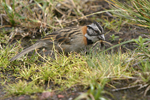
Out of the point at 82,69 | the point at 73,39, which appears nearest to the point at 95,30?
the point at 73,39

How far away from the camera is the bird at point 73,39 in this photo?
5637mm

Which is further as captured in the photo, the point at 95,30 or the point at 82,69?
the point at 95,30

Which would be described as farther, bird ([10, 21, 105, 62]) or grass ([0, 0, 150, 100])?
bird ([10, 21, 105, 62])

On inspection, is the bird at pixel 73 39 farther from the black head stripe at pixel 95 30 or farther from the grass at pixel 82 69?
the grass at pixel 82 69

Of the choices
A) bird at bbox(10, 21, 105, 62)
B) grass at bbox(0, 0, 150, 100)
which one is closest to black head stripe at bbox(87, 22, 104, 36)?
bird at bbox(10, 21, 105, 62)

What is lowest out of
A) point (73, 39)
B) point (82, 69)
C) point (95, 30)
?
point (82, 69)

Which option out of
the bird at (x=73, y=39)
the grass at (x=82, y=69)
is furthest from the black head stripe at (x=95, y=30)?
the grass at (x=82, y=69)

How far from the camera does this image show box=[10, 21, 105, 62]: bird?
18.5 feet

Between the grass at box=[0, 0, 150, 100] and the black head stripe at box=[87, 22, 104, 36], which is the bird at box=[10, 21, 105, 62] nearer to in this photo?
the black head stripe at box=[87, 22, 104, 36]

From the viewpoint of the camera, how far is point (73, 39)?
567cm

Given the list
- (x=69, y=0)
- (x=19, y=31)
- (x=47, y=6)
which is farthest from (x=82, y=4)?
(x=19, y=31)

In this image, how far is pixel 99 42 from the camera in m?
5.88

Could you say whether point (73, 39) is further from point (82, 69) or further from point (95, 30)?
point (82, 69)

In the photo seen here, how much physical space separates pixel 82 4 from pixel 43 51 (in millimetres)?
2542
